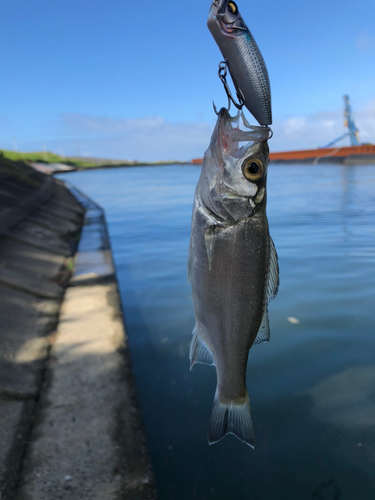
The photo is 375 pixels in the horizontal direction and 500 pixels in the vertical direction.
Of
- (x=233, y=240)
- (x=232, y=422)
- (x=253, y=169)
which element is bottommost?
(x=232, y=422)

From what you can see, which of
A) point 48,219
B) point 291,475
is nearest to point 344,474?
point 291,475

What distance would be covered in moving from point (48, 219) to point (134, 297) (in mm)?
5475

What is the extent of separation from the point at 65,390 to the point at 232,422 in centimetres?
157

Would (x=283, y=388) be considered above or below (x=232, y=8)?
below

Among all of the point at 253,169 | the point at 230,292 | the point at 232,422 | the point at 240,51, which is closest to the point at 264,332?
the point at 230,292

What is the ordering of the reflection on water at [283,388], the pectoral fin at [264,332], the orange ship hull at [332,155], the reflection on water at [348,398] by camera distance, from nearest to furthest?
the pectoral fin at [264,332] → the reflection on water at [283,388] → the reflection on water at [348,398] → the orange ship hull at [332,155]

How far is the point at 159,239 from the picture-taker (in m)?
11.1

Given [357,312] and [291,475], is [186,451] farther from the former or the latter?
[357,312]

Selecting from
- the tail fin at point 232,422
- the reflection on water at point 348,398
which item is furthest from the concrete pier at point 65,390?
the reflection on water at point 348,398

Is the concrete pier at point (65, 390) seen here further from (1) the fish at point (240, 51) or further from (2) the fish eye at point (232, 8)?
(2) the fish eye at point (232, 8)

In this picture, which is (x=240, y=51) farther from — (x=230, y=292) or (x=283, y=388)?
(x=283, y=388)

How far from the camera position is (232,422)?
7.64ft

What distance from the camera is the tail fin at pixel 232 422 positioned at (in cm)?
232

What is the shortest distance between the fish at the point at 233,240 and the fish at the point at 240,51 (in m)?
0.20
